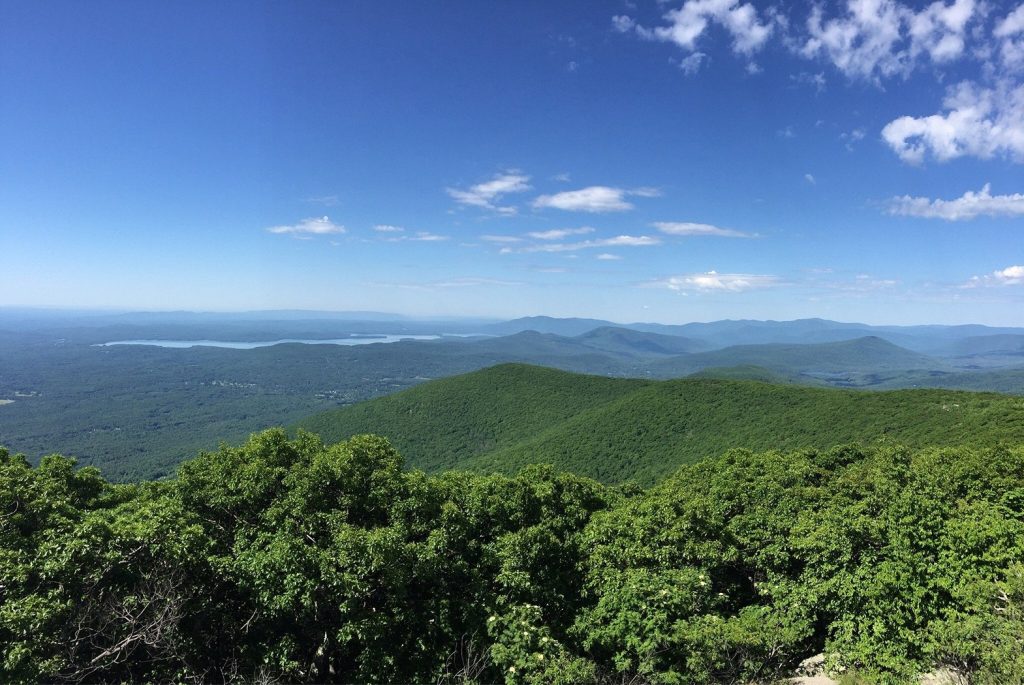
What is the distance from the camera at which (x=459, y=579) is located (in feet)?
37.6

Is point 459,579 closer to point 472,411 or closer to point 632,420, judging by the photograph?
point 632,420

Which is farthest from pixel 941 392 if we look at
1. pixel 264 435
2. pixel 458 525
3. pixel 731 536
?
pixel 264 435

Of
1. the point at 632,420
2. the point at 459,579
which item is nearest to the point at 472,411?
the point at 632,420

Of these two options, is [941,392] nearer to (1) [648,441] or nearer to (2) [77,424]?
(1) [648,441]

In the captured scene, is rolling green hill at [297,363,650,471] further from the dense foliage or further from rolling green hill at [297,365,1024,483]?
the dense foliage

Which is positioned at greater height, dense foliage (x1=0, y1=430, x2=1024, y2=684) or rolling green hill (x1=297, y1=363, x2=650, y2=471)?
dense foliage (x1=0, y1=430, x2=1024, y2=684)

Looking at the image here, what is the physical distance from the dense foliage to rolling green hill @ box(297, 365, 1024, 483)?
803 inches

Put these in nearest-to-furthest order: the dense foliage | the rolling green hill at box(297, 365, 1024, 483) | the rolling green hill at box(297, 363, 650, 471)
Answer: the dense foliage → the rolling green hill at box(297, 365, 1024, 483) → the rolling green hill at box(297, 363, 650, 471)

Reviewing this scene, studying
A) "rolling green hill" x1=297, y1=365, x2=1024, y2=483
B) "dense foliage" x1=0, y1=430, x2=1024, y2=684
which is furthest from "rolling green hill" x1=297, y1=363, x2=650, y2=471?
"dense foliage" x1=0, y1=430, x2=1024, y2=684

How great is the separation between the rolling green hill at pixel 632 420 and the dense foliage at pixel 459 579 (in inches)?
803

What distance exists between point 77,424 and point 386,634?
16554cm

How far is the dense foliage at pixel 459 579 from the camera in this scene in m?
8.88

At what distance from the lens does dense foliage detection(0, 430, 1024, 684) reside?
8.88 m

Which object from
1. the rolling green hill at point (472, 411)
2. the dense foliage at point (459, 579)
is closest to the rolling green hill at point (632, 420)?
the rolling green hill at point (472, 411)
